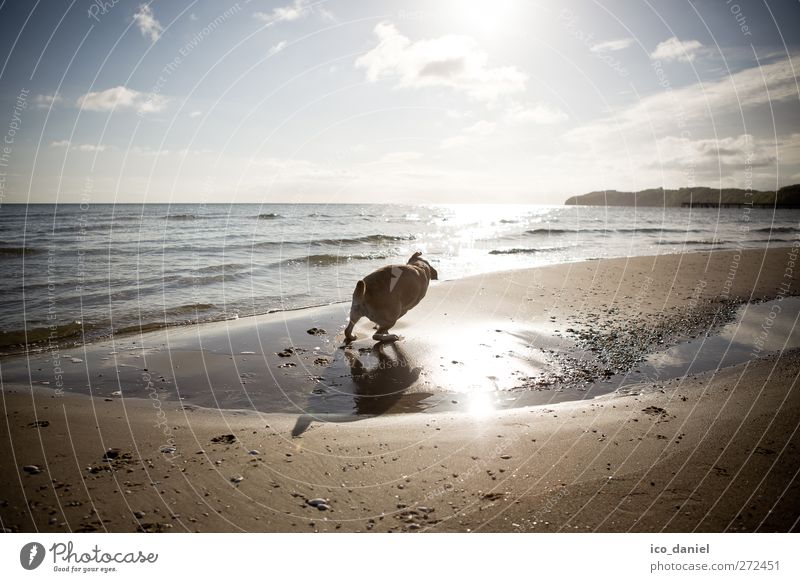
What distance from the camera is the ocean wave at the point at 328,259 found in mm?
23031

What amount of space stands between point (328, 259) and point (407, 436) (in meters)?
19.7

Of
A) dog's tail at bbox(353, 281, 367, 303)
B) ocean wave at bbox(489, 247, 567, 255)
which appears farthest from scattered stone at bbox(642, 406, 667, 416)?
ocean wave at bbox(489, 247, 567, 255)

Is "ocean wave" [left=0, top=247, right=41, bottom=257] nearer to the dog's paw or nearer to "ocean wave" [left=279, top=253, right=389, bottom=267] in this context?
"ocean wave" [left=279, top=253, right=389, bottom=267]

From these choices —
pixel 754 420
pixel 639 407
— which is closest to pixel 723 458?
pixel 754 420

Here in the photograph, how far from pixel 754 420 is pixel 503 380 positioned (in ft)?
11.4

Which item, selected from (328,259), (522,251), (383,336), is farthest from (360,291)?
(522,251)

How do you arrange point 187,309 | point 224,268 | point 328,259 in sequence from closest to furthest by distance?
point 187,309
point 224,268
point 328,259

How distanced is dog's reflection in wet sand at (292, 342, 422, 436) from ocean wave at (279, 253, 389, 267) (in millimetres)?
14377

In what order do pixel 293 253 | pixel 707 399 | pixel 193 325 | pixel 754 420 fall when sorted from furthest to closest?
1. pixel 293 253
2. pixel 193 325
3. pixel 707 399
4. pixel 754 420

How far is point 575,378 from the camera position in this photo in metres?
7.62

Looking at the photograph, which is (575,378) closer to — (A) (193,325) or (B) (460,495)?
(B) (460,495)

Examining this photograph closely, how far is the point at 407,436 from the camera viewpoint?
212 inches

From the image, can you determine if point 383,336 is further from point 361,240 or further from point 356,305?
point 361,240
